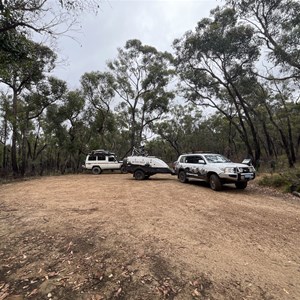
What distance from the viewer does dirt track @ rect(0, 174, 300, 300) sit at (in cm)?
295

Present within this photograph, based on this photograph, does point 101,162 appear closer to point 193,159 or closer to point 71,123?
point 71,123

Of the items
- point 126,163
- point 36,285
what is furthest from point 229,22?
point 36,285

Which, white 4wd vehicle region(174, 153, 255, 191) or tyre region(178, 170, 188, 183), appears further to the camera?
tyre region(178, 170, 188, 183)

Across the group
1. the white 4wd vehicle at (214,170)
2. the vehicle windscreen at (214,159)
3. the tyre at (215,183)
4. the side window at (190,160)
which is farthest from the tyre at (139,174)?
the tyre at (215,183)

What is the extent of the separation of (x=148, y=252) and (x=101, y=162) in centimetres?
1798

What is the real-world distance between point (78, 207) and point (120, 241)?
2925mm

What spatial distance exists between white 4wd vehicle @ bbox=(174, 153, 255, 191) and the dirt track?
2936mm

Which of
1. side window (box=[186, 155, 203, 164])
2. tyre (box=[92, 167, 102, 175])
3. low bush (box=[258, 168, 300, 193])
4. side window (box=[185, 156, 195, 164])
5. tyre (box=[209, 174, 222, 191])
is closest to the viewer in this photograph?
low bush (box=[258, 168, 300, 193])

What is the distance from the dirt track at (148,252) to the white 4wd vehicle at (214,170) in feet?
9.63

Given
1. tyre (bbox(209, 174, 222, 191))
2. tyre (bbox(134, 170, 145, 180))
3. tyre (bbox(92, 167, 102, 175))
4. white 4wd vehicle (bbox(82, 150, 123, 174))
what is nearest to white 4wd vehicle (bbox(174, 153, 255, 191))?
tyre (bbox(209, 174, 222, 191))

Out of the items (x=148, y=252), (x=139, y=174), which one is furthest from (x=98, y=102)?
(x=148, y=252)

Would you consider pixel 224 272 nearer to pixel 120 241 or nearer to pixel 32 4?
pixel 120 241

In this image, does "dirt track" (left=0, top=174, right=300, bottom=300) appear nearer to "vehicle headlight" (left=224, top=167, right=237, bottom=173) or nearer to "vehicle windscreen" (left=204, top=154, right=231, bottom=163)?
"vehicle headlight" (left=224, top=167, right=237, bottom=173)

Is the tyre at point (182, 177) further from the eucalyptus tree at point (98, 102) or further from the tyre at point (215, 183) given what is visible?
the eucalyptus tree at point (98, 102)
